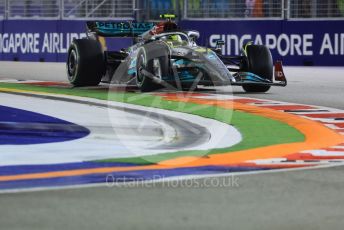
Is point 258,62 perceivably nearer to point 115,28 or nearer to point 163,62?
point 163,62

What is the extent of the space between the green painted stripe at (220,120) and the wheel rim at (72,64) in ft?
1.30

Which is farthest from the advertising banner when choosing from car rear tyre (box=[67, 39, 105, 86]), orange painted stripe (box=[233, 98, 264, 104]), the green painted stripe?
orange painted stripe (box=[233, 98, 264, 104])

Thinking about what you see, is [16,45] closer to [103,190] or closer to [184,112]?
[184,112]

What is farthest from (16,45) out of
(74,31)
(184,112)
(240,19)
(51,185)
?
(51,185)

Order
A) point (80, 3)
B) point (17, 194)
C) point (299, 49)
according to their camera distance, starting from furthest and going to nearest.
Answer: point (80, 3)
point (299, 49)
point (17, 194)

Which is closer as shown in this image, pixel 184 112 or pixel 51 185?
pixel 51 185

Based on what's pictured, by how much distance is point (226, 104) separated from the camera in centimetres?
1235

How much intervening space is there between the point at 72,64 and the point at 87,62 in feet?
1.74

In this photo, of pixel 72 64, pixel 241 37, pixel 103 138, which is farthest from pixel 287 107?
pixel 241 37

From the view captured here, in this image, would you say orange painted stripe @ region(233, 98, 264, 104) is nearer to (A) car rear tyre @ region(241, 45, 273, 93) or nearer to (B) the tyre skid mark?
(A) car rear tyre @ region(241, 45, 273, 93)

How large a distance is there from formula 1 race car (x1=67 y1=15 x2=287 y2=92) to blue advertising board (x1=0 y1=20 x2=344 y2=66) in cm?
770

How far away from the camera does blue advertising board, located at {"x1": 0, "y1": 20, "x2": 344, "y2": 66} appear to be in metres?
22.6

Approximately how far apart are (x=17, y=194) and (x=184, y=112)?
18.1ft

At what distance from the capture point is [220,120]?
10.3 m
